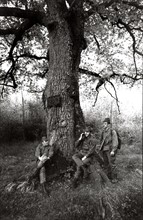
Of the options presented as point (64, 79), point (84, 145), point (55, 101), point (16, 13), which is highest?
point (16, 13)

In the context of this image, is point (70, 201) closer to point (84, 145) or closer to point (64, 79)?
point (84, 145)

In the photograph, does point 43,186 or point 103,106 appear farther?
point 103,106

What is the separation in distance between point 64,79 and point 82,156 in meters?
2.66

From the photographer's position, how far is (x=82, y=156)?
689 centimetres

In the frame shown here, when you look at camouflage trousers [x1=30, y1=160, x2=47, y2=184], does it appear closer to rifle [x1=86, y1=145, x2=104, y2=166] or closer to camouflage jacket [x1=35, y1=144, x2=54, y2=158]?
camouflage jacket [x1=35, y1=144, x2=54, y2=158]

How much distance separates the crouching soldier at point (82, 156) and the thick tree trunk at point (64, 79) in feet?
1.14

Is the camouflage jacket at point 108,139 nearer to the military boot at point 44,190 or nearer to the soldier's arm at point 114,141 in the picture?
the soldier's arm at point 114,141

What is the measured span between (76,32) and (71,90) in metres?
2.27

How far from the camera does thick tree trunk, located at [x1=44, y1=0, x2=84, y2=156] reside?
730cm

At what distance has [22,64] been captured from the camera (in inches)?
529

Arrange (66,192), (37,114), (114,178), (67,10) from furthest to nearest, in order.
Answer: (37,114) < (67,10) < (114,178) < (66,192)

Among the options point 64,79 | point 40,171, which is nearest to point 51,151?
point 40,171

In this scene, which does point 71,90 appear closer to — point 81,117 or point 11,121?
point 81,117

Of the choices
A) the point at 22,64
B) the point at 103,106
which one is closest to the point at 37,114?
the point at 22,64
